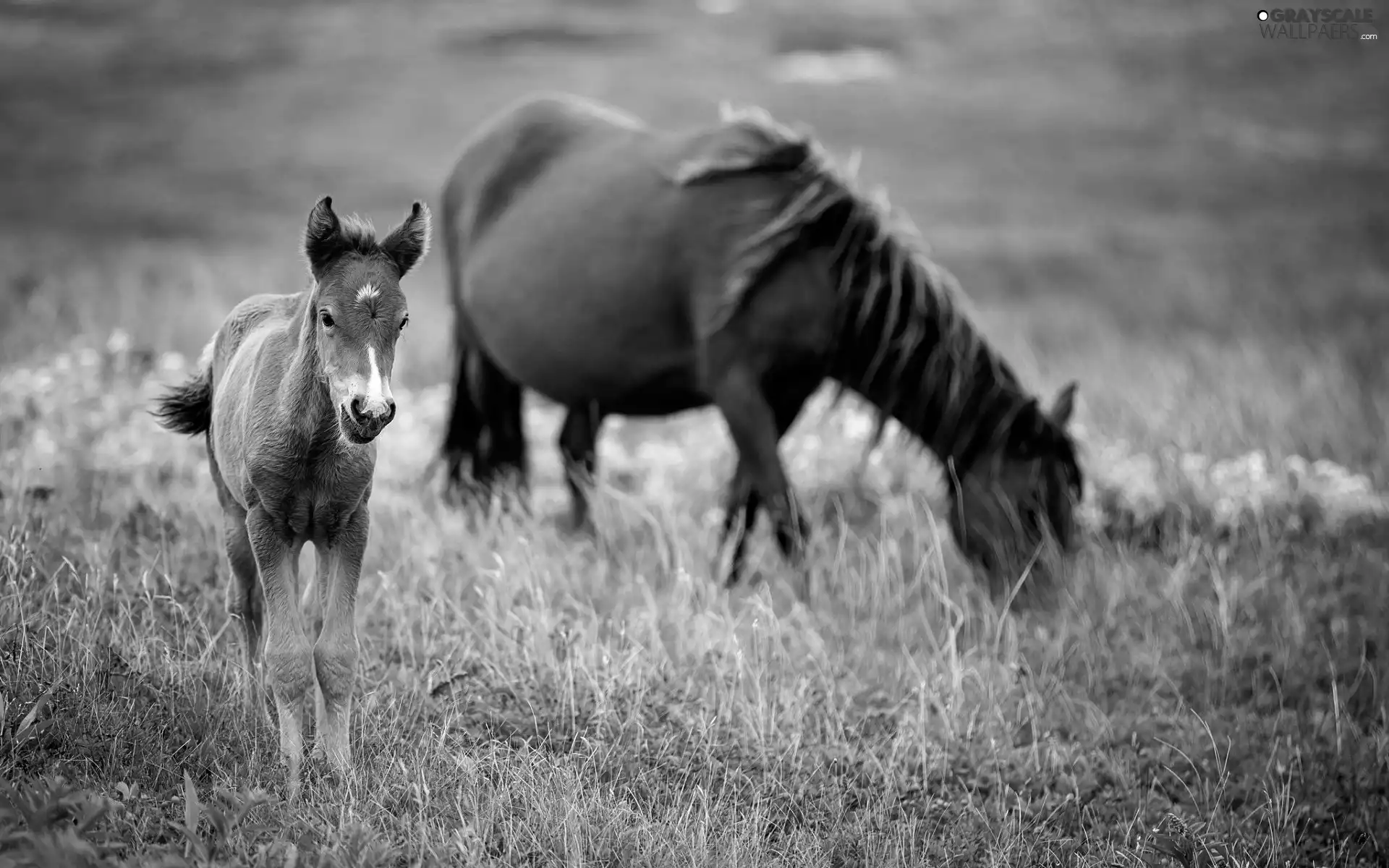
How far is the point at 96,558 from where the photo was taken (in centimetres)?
433

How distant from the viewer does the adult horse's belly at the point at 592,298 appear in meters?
6.10

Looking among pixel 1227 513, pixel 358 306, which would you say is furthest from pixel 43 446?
pixel 1227 513

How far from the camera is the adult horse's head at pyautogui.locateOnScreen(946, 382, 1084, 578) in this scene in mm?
5793

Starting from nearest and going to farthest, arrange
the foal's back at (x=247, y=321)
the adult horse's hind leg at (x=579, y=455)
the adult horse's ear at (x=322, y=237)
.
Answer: the adult horse's ear at (x=322, y=237) < the foal's back at (x=247, y=321) < the adult horse's hind leg at (x=579, y=455)

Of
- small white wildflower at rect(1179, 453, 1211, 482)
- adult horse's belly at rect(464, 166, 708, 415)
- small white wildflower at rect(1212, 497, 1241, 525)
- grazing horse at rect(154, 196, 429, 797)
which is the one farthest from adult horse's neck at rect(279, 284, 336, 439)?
small white wildflower at rect(1179, 453, 1211, 482)

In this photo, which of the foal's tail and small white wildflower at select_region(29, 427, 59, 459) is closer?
the foal's tail

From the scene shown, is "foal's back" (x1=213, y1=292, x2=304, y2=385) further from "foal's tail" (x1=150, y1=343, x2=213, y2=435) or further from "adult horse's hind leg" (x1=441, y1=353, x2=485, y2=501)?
"adult horse's hind leg" (x1=441, y1=353, x2=485, y2=501)

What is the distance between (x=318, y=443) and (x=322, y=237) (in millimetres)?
598

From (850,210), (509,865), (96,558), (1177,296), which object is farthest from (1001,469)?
(1177,296)

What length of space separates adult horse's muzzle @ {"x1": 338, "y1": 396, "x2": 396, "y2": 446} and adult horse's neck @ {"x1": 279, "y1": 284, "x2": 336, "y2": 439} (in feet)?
1.08

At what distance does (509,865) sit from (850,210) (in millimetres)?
3885

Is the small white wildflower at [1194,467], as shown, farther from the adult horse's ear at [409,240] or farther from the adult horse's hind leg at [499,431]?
the adult horse's ear at [409,240]

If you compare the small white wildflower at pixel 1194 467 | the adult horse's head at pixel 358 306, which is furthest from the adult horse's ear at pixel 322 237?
the small white wildflower at pixel 1194 467

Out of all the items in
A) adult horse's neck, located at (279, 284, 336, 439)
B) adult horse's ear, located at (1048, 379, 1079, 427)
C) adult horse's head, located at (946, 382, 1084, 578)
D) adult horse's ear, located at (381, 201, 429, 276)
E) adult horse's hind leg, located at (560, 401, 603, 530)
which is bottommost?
adult horse's hind leg, located at (560, 401, 603, 530)
